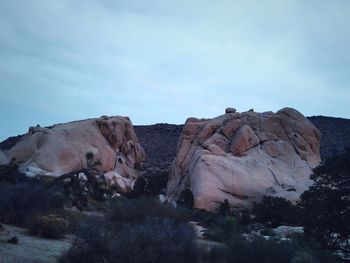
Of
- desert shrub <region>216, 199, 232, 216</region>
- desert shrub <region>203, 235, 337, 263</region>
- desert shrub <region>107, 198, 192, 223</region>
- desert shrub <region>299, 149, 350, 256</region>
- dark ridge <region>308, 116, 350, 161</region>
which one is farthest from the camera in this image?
dark ridge <region>308, 116, 350, 161</region>

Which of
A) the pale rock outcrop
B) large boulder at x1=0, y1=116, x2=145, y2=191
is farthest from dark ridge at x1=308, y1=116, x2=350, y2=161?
the pale rock outcrop

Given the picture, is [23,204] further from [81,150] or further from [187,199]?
[81,150]

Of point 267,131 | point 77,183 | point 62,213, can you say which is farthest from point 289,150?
point 62,213

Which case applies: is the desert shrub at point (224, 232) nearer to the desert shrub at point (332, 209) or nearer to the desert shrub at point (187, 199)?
the desert shrub at point (332, 209)

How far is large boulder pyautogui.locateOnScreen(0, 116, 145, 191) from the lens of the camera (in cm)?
4562

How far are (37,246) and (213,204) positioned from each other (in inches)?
835

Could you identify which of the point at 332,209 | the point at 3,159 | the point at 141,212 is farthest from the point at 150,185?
the point at 332,209

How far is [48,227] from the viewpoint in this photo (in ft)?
56.5

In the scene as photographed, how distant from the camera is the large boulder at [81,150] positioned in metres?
45.6

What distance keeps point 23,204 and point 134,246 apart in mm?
11484

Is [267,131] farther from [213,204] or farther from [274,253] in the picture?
[274,253]

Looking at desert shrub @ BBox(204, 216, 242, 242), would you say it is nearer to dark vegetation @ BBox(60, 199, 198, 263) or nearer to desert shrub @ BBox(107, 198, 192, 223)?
desert shrub @ BBox(107, 198, 192, 223)

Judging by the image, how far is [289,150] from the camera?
4197 cm

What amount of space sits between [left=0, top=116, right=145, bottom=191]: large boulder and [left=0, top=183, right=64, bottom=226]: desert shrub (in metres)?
19.8
